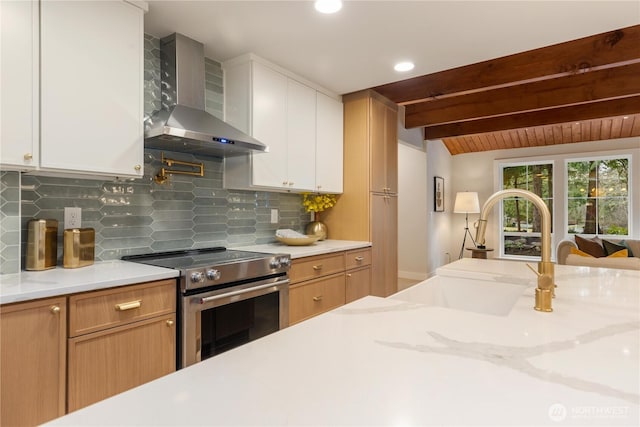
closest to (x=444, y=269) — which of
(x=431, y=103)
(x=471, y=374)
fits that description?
(x=471, y=374)

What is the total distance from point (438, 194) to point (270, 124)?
4.62 metres

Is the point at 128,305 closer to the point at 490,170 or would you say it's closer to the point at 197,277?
the point at 197,277

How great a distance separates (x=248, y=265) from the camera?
84.3 inches

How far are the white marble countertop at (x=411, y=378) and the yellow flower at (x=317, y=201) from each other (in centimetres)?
256

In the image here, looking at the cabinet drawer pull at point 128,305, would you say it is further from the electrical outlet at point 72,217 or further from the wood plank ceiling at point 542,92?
the wood plank ceiling at point 542,92

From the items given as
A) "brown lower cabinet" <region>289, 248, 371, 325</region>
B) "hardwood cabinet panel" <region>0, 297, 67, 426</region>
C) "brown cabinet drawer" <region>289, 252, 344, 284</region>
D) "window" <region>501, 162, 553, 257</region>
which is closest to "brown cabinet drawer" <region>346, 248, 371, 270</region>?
"brown lower cabinet" <region>289, 248, 371, 325</region>

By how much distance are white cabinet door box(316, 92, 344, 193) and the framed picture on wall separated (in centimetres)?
343

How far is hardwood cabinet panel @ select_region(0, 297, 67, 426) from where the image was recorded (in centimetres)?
128

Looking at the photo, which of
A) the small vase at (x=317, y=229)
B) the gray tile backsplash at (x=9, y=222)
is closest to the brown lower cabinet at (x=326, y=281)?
the small vase at (x=317, y=229)

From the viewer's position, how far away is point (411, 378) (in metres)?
0.63

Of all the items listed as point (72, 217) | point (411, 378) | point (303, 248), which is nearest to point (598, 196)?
point (303, 248)

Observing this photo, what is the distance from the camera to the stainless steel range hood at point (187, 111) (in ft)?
6.97

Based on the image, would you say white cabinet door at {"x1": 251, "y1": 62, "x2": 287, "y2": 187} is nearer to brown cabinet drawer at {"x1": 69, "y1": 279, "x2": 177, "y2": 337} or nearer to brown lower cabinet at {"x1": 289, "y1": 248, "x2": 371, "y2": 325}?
brown lower cabinet at {"x1": 289, "y1": 248, "x2": 371, "y2": 325}

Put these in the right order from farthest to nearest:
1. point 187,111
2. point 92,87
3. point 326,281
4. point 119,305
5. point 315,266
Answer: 1. point 326,281
2. point 315,266
3. point 187,111
4. point 92,87
5. point 119,305
